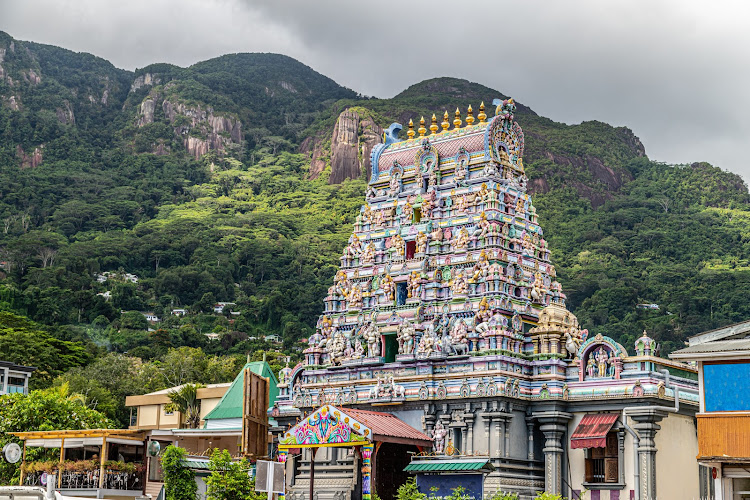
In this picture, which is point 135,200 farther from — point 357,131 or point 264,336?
point 264,336

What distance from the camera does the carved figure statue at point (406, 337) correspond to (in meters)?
40.7

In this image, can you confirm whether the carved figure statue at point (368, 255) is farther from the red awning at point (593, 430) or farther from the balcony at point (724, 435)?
the balcony at point (724, 435)

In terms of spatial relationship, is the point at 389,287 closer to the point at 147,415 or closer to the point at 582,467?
the point at 582,467

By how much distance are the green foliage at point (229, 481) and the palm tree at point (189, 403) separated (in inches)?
620

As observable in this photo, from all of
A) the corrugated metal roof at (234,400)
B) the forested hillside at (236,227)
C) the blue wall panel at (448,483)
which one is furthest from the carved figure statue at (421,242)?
the forested hillside at (236,227)

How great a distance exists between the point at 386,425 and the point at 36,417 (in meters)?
17.0

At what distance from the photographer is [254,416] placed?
4272 cm

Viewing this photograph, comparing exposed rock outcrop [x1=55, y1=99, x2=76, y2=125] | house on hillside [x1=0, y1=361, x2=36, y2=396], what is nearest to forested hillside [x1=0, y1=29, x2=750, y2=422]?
exposed rock outcrop [x1=55, y1=99, x2=76, y2=125]

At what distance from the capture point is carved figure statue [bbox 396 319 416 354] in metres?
40.7

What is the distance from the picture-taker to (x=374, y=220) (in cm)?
4541

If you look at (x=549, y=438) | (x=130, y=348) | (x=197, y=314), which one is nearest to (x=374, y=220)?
(x=549, y=438)

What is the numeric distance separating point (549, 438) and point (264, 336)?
74.5m

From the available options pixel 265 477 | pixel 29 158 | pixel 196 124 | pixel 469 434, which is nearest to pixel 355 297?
pixel 469 434

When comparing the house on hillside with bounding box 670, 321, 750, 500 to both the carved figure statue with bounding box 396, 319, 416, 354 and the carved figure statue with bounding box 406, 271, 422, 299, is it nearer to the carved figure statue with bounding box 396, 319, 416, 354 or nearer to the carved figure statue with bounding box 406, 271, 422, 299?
the carved figure statue with bounding box 396, 319, 416, 354
